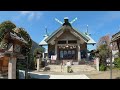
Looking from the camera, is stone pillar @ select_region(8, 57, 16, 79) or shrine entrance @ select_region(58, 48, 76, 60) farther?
shrine entrance @ select_region(58, 48, 76, 60)

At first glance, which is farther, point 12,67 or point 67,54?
point 67,54

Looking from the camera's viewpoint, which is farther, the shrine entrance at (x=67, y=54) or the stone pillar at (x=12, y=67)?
the shrine entrance at (x=67, y=54)

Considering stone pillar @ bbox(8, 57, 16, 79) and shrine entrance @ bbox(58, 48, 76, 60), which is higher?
shrine entrance @ bbox(58, 48, 76, 60)

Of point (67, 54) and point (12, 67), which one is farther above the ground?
point (67, 54)

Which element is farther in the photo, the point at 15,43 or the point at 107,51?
the point at 107,51

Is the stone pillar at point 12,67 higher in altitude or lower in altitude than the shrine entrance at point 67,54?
lower
